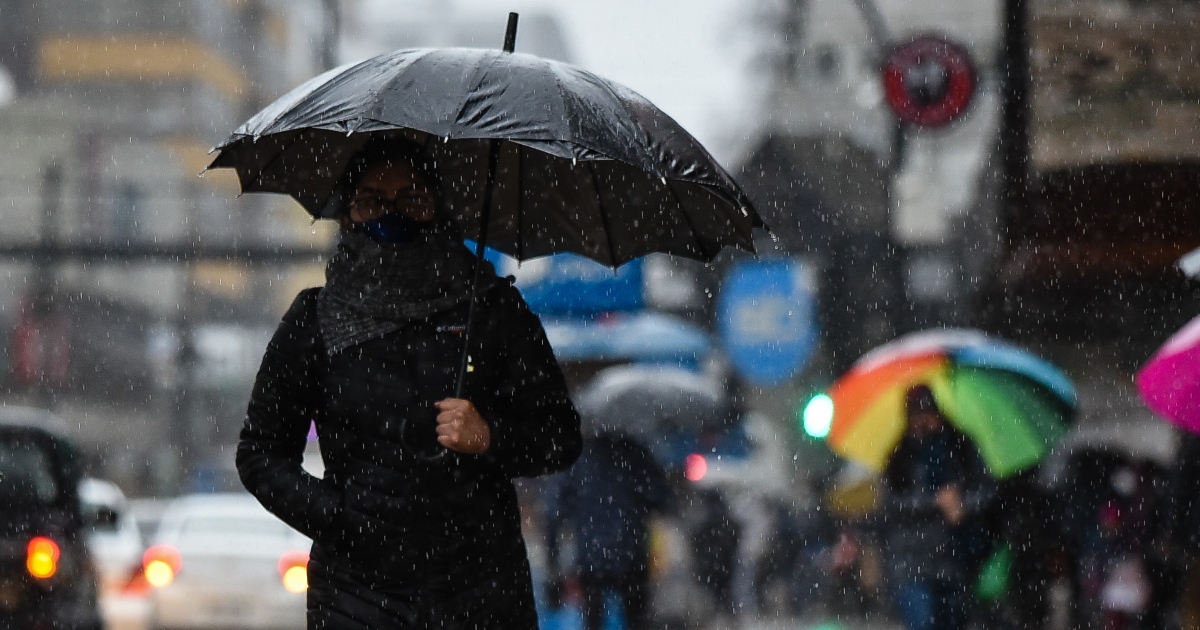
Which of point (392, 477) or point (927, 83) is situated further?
point (927, 83)

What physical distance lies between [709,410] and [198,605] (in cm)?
394

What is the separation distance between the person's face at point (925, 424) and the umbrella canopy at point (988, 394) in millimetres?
177

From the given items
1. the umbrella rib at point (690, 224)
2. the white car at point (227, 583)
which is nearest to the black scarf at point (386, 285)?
the umbrella rib at point (690, 224)

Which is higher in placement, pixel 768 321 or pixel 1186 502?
pixel 1186 502

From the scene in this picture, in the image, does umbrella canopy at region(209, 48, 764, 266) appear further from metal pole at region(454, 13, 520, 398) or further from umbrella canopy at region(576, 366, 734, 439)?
umbrella canopy at region(576, 366, 734, 439)

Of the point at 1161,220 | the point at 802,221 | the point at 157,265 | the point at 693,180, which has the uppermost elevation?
the point at 693,180

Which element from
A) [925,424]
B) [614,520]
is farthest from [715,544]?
[925,424]

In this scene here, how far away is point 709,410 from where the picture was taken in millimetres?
12695

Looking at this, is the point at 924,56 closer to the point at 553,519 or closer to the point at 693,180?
the point at 553,519

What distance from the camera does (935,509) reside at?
8.91m

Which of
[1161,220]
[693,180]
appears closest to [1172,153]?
[1161,220]

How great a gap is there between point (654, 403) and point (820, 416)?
99.1 inches

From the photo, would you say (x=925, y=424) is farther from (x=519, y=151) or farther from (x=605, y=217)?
(x=519, y=151)

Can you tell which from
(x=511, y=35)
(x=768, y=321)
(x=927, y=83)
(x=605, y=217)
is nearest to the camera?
(x=511, y=35)
